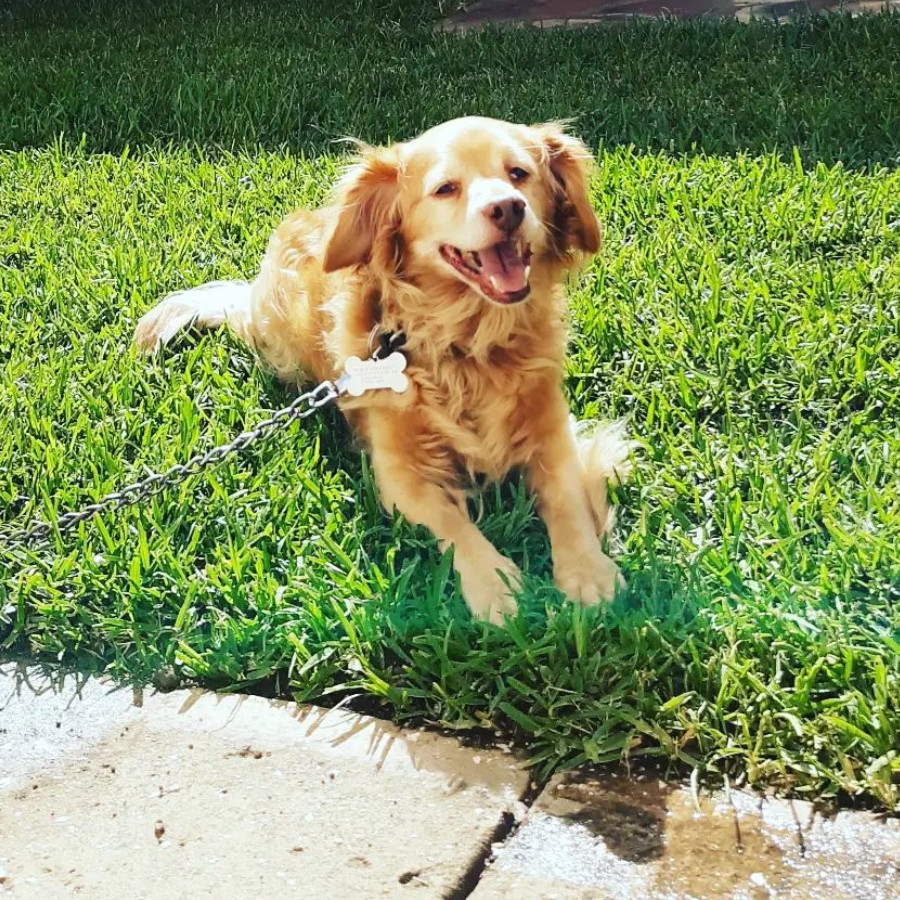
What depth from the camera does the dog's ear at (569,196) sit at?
2.80 metres

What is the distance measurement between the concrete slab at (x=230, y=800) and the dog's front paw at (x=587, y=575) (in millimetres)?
435

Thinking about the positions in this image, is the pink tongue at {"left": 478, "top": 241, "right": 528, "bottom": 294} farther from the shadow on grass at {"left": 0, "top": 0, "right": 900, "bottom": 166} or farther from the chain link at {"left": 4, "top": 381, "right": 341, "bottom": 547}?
the shadow on grass at {"left": 0, "top": 0, "right": 900, "bottom": 166}

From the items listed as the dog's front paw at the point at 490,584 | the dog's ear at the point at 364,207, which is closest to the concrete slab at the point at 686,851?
the dog's front paw at the point at 490,584

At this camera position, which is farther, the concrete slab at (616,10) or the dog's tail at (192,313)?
the concrete slab at (616,10)

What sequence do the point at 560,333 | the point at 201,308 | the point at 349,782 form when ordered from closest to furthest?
the point at 349,782 < the point at 560,333 < the point at 201,308

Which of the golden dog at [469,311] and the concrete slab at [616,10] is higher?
the concrete slab at [616,10]

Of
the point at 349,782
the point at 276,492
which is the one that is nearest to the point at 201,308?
the point at 276,492

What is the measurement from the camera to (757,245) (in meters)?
3.78

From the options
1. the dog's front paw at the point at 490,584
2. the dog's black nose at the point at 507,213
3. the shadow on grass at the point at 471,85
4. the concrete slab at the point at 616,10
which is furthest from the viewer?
the concrete slab at the point at 616,10

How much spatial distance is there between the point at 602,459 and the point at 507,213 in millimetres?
588

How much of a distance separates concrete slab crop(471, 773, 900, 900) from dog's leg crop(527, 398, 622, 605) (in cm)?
53

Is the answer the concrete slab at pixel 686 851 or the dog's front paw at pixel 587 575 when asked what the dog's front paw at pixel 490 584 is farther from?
the concrete slab at pixel 686 851

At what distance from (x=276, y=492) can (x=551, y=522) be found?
0.62 meters

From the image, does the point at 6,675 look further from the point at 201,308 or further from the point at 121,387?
the point at 201,308
